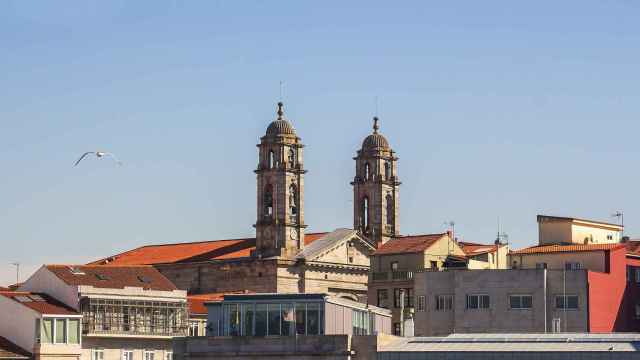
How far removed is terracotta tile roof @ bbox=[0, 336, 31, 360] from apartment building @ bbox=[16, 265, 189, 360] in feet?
15.4

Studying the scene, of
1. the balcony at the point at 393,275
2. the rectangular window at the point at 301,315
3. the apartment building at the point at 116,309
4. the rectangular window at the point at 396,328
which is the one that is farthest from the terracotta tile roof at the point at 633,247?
the rectangular window at the point at 301,315

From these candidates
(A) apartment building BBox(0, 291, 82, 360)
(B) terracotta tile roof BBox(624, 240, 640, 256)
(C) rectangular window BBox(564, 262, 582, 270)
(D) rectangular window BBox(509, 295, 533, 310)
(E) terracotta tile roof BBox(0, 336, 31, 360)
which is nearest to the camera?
(E) terracotta tile roof BBox(0, 336, 31, 360)

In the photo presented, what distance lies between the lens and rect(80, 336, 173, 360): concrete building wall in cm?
15200

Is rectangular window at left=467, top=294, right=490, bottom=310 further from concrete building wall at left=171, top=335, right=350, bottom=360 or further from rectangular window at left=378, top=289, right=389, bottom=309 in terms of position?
rectangular window at left=378, top=289, right=389, bottom=309

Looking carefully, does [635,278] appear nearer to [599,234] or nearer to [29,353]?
[599,234]

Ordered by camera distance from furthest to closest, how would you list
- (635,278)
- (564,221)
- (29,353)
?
(564,221) → (635,278) → (29,353)

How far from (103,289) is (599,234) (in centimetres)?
4069

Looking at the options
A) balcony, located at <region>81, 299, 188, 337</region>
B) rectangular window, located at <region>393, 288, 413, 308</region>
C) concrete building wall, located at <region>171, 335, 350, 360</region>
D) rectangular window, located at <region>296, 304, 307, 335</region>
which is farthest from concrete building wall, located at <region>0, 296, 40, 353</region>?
rectangular window, located at <region>393, 288, 413, 308</region>

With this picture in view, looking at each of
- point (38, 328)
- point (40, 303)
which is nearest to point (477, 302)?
point (40, 303)

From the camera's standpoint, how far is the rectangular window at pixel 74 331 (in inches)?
5891

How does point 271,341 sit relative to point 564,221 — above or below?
below

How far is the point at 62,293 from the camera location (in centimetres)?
15425

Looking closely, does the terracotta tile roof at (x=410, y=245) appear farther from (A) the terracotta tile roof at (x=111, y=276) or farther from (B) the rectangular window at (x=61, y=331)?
(B) the rectangular window at (x=61, y=331)

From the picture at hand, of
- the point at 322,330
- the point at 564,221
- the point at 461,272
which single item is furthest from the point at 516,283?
the point at 322,330
